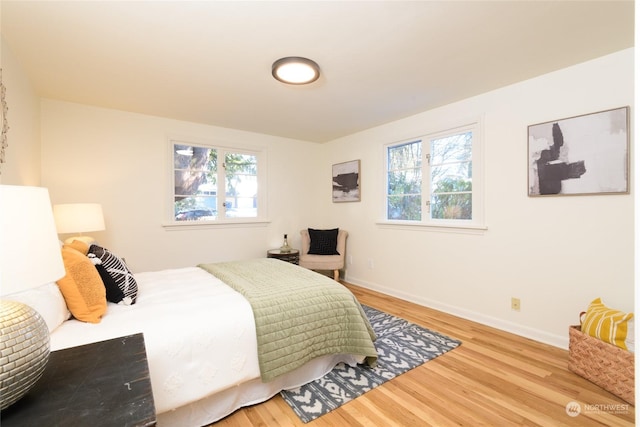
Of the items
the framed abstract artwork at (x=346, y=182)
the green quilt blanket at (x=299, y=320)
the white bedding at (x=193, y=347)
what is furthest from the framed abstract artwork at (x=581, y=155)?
the white bedding at (x=193, y=347)

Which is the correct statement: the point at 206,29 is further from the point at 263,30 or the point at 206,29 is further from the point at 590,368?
the point at 590,368

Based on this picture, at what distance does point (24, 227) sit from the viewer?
0.69 m

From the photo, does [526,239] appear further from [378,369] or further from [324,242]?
[324,242]

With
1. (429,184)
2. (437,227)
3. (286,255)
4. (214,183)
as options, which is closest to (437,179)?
(429,184)

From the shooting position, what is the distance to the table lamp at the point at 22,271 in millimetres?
647

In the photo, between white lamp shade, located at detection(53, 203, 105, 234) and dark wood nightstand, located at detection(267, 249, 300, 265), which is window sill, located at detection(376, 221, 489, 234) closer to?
dark wood nightstand, located at detection(267, 249, 300, 265)

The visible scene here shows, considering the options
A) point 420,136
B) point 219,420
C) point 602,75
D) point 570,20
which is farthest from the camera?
point 420,136

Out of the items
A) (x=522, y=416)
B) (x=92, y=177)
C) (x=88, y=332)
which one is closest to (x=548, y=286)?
(x=522, y=416)

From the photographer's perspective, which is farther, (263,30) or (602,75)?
(602,75)

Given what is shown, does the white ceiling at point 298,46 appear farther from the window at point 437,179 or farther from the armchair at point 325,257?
the armchair at point 325,257

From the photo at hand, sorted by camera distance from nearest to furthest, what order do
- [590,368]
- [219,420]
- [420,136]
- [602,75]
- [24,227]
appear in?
[24,227] < [219,420] < [590,368] < [602,75] < [420,136]

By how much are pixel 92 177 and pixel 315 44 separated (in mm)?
2823

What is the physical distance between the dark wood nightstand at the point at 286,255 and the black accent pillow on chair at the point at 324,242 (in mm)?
237

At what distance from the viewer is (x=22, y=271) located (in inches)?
26.1
